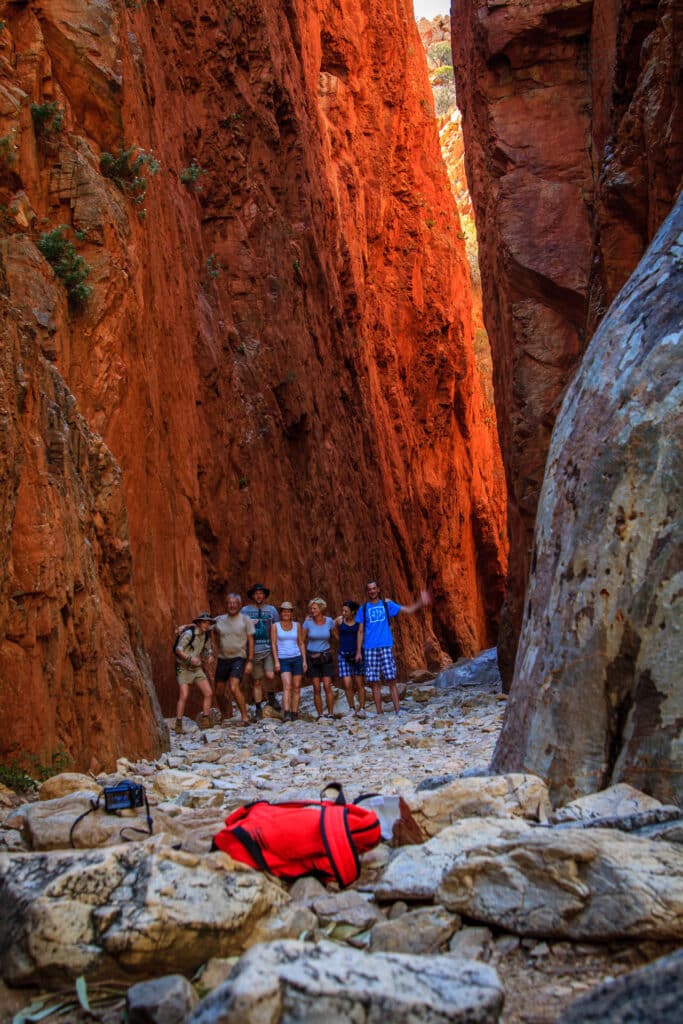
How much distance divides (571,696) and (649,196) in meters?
5.42

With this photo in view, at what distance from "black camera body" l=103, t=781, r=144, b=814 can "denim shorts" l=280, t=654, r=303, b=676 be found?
8159 millimetres

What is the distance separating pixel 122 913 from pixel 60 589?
Answer: 181 inches

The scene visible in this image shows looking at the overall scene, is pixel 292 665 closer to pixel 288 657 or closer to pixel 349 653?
pixel 288 657

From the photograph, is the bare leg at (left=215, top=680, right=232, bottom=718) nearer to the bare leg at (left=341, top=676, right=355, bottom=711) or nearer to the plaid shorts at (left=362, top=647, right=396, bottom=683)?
the bare leg at (left=341, top=676, right=355, bottom=711)

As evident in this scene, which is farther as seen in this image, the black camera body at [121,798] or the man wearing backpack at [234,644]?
the man wearing backpack at [234,644]

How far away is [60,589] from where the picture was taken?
7.50 meters

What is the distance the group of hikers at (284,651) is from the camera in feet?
40.7

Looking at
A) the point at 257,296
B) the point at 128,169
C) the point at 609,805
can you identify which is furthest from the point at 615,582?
the point at 257,296

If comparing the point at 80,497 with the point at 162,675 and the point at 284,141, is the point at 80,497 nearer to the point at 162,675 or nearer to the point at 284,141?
the point at 162,675

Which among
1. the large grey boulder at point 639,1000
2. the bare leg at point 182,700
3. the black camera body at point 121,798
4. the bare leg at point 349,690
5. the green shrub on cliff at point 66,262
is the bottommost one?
the bare leg at point 349,690

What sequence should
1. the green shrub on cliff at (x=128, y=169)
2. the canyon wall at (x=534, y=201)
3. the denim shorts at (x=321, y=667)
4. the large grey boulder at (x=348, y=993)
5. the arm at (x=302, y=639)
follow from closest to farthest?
the large grey boulder at (x=348, y=993), the arm at (x=302, y=639), the denim shorts at (x=321, y=667), the green shrub on cliff at (x=128, y=169), the canyon wall at (x=534, y=201)

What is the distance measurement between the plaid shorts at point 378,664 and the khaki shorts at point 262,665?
131 centimetres

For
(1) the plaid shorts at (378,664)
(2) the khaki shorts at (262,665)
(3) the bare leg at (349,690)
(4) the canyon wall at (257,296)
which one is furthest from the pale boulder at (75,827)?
(3) the bare leg at (349,690)

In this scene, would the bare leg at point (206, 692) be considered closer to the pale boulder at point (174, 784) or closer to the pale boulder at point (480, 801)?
the pale boulder at point (174, 784)
